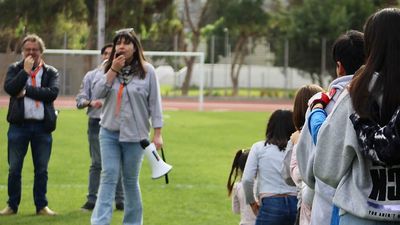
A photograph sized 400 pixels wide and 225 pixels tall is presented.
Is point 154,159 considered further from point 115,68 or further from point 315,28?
point 315,28

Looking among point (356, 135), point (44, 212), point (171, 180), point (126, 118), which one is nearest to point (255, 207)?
point (126, 118)

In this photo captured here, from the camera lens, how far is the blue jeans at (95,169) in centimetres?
998

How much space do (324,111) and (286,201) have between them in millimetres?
2304

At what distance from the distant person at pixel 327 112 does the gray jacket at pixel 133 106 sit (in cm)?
357

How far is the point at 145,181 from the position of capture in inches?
495

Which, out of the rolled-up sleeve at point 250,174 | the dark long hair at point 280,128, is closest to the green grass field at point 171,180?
the rolled-up sleeve at point 250,174

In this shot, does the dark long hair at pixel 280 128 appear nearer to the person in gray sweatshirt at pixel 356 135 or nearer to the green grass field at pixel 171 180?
the person in gray sweatshirt at pixel 356 135

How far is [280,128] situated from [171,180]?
6379 mm

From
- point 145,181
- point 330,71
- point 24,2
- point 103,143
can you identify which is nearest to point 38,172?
point 103,143

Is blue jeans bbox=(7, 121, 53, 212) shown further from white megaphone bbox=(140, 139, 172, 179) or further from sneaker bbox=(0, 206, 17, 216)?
white megaphone bbox=(140, 139, 172, 179)

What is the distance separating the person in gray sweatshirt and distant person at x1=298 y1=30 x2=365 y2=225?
0.75 feet

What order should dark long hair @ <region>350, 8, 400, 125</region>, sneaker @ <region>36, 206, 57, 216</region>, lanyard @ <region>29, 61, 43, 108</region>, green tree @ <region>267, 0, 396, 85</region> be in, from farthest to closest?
green tree @ <region>267, 0, 396, 85</region>, sneaker @ <region>36, 206, 57, 216</region>, lanyard @ <region>29, 61, 43, 108</region>, dark long hair @ <region>350, 8, 400, 125</region>

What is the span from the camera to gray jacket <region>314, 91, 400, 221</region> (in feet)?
12.2

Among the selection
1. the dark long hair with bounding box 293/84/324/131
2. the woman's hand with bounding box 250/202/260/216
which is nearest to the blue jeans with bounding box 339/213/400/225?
the dark long hair with bounding box 293/84/324/131
